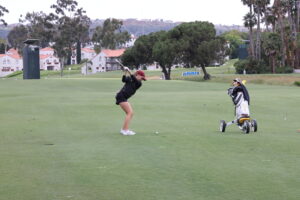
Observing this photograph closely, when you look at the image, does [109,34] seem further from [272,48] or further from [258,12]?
[272,48]

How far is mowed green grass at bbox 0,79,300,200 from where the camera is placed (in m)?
Answer: 8.72

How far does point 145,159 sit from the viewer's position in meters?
11.4

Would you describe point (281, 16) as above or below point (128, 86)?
above

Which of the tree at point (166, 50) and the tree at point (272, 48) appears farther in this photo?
the tree at point (272, 48)

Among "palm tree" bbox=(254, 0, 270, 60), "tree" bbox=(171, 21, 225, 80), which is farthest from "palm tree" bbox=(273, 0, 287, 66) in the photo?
"tree" bbox=(171, 21, 225, 80)

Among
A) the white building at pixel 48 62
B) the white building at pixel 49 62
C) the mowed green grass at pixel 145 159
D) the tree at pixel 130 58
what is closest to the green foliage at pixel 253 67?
the tree at pixel 130 58

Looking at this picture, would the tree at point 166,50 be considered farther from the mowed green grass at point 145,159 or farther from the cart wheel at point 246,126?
the cart wheel at point 246,126

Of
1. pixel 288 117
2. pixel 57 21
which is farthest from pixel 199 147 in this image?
pixel 57 21

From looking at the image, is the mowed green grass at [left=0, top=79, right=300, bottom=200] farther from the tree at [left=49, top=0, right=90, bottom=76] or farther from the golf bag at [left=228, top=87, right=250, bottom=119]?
the tree at [left=49, top=0, right=90, bottom=76]

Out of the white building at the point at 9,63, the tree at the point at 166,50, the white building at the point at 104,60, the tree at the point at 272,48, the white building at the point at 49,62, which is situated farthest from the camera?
the white building at the point at 49,62

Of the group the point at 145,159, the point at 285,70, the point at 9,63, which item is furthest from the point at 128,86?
the point at 9,63

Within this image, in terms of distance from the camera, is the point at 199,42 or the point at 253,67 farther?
the point at 253,67

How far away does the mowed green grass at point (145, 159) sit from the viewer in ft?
28.6

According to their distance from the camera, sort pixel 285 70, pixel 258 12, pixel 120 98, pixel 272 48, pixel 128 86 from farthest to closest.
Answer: pixel 258 12, pixel 272 48, pixel 285 70, pixel 120 98, pixel 128 86
